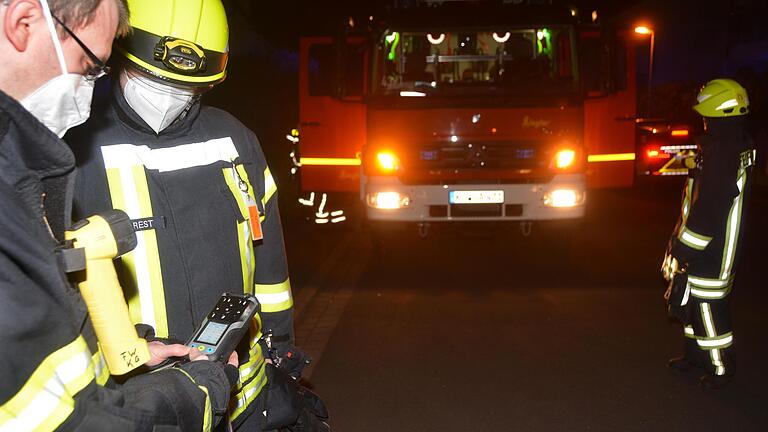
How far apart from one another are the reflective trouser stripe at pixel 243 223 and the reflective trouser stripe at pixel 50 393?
1090 mm

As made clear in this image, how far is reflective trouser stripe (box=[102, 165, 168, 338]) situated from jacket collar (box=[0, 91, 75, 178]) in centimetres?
89

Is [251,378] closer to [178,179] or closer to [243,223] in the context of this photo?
[243,223]

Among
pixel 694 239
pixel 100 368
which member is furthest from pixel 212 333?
pixel 694 239

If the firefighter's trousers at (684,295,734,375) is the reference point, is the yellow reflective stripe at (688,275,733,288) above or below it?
above

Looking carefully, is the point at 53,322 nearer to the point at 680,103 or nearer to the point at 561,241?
the point at 561,241

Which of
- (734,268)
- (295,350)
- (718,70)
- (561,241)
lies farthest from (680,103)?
(295,350)

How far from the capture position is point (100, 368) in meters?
1.64

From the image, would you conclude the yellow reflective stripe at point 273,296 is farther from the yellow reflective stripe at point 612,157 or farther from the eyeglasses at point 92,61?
the yellow reflective stripe at point 612,157

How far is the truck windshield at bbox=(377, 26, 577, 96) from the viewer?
333 inches

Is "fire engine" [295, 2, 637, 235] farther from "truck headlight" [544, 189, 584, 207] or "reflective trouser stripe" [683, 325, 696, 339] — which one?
"reflective trouser stripe" [683, 325, 696, 339]

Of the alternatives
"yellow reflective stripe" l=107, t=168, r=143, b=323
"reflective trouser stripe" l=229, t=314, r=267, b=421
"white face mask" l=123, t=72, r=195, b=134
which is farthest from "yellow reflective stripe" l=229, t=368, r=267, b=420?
"white face mask" l=123, t=72, r=195, b=134

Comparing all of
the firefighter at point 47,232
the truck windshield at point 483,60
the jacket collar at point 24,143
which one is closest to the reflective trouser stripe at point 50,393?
the firefighter at point 47,232

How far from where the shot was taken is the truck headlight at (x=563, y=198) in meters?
8.41

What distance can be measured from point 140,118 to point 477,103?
20.0 feet
